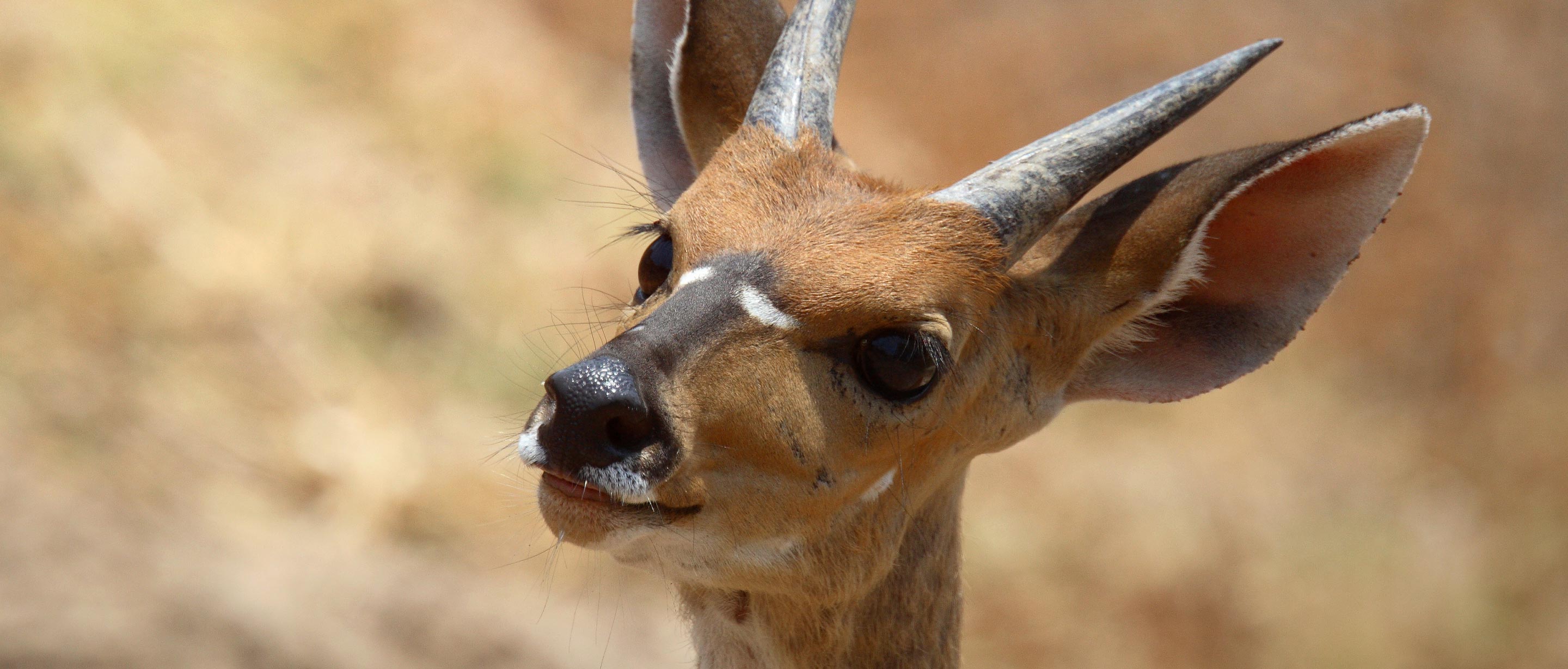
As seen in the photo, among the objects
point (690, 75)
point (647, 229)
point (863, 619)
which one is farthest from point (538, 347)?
point (863, 619)

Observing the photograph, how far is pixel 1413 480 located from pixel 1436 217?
2.43 m

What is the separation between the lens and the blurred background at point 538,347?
8.25m

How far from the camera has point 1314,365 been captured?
464 inches

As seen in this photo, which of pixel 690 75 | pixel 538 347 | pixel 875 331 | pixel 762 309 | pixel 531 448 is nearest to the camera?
pixel 531 448

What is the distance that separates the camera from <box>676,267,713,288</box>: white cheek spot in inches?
136

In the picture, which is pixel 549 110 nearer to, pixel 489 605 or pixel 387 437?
pixel 387 437

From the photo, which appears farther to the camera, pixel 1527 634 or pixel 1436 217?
pixel 1436 217

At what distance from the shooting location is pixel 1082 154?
364 cm

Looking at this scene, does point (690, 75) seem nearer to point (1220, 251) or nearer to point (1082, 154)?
point (1082, 154)

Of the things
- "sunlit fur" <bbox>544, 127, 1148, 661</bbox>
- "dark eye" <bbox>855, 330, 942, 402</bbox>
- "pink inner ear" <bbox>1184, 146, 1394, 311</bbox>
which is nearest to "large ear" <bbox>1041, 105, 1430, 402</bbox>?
"pink inner ear" <bbox>1184, 146, 1394, 311</bbox>

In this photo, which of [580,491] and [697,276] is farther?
[697,276]

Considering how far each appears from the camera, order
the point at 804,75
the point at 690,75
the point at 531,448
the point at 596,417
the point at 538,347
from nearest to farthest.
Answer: the point at 596,417 < the point at 531,448 < the point at 804,75 < the point at 690,75 < the point at 538,347

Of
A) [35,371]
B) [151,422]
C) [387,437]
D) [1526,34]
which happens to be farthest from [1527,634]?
[35,371]

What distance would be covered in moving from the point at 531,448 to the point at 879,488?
1.03 metres
